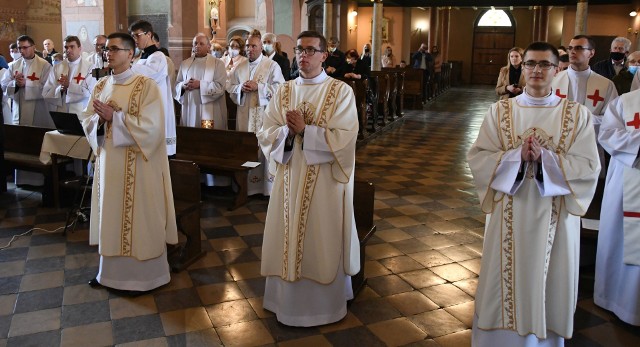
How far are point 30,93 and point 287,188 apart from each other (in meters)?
5.87

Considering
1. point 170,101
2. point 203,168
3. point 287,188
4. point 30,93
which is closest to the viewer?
point 287,188

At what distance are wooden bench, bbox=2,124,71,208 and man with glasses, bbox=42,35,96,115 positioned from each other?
829 millimetres

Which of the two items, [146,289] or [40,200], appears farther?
[40,200]

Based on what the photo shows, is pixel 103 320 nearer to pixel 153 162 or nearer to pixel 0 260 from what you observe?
pixel 153 162

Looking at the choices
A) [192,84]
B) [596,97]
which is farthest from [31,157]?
[596,97]

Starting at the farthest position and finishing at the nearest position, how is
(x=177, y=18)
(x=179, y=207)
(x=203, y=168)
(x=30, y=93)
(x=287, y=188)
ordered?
1. (x=177, y=18)
2. (x=30, y=93)
3. (x=203, y=168)
4. (x=179, y=207)
5. (x=287, y=188)

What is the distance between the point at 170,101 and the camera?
5.92 metres

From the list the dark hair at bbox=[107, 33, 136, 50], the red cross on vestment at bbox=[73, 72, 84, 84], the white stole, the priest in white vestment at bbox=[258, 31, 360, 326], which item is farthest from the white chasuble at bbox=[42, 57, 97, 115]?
the white stole

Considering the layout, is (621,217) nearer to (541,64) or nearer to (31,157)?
(541,64)

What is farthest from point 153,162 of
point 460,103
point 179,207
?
point 460,103

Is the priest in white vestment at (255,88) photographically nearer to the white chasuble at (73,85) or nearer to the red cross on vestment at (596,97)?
the white chasuble at (73,85)

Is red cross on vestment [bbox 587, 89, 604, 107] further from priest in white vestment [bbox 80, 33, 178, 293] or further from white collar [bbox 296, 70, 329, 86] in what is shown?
priest in white vestment [bbox 80, 33, 178, 293]

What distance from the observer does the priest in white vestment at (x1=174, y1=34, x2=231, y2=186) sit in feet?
23.4

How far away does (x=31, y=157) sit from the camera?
6715 millimetres
